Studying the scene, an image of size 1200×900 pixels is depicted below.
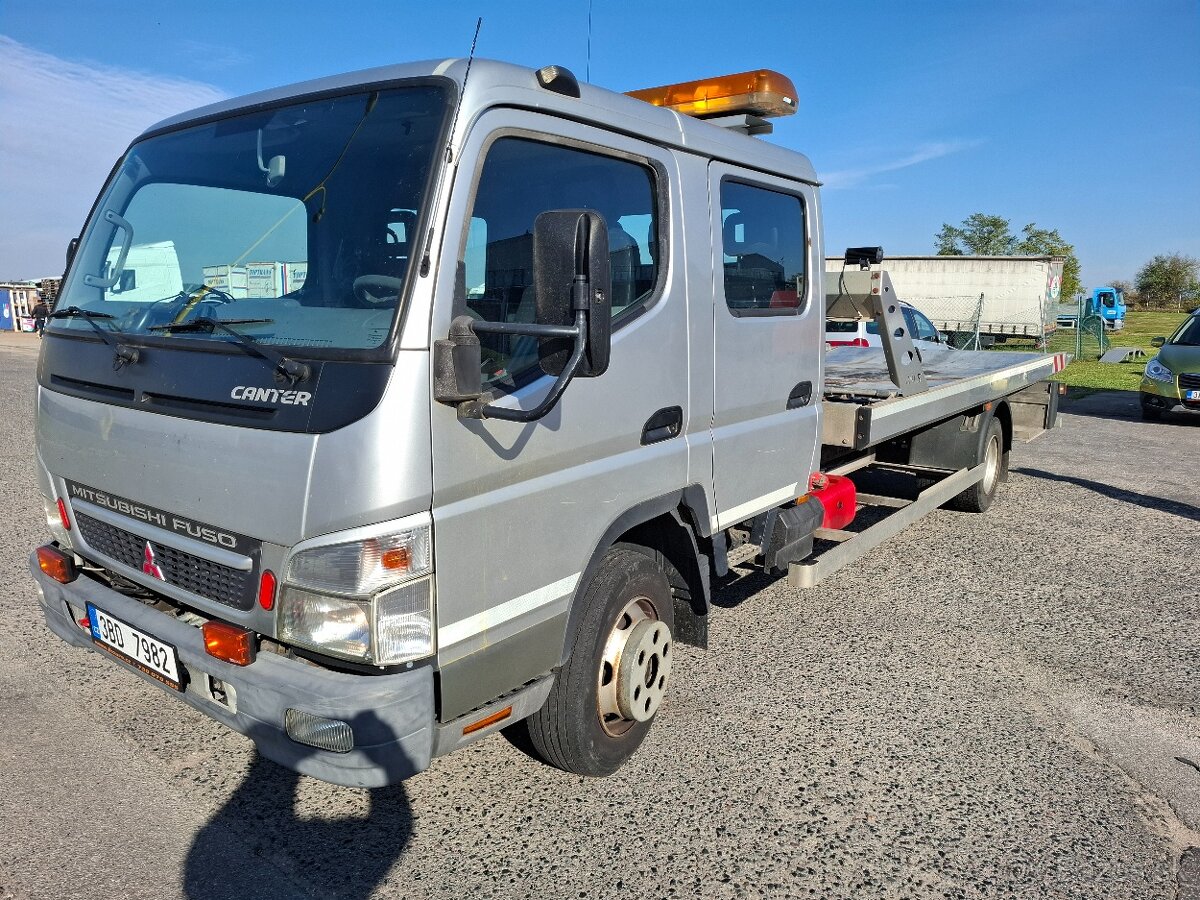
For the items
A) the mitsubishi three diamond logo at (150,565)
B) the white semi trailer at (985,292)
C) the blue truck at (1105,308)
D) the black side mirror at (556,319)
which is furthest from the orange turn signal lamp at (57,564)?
the blue truck at (1105,308)

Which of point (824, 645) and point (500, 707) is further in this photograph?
point (824, 645)

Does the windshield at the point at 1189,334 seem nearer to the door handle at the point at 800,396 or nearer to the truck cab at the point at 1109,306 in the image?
the door handle at the point at 800,396

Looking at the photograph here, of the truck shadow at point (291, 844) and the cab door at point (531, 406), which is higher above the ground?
the cab door at point (531, 406)

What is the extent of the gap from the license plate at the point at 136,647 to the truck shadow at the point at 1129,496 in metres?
7.79

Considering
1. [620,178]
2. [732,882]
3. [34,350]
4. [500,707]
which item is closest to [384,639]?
[500,707]

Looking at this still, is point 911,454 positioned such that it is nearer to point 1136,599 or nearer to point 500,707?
point 1136,599

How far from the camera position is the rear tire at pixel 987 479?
Result: 7.12 m

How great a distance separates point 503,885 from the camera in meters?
2.73

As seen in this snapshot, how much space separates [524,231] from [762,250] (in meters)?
1.49

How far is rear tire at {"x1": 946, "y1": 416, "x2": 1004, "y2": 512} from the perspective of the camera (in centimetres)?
712

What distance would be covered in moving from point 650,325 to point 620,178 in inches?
20.7

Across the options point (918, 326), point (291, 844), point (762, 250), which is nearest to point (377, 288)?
point (291, 844)

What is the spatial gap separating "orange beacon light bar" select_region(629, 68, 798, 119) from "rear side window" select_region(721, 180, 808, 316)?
425 millimetres

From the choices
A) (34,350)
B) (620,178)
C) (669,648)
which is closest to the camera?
(620,178)
